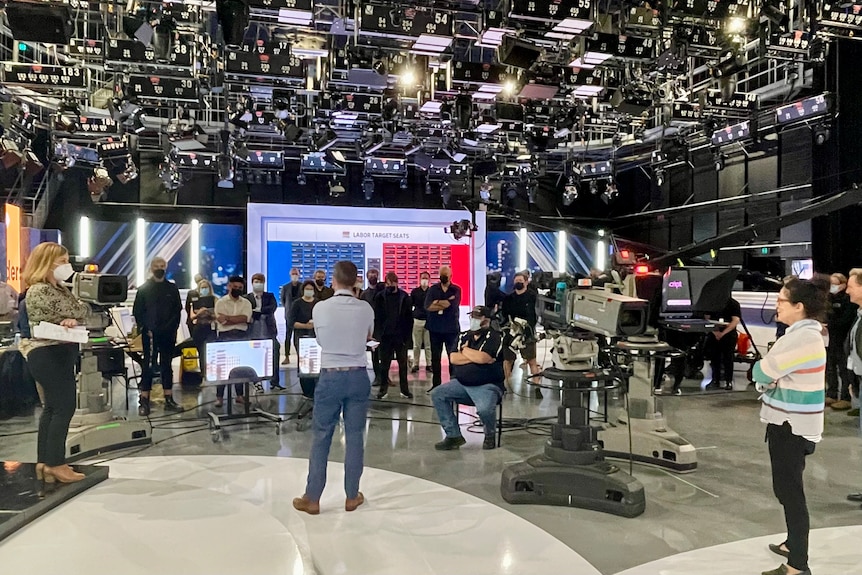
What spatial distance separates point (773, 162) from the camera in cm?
1014

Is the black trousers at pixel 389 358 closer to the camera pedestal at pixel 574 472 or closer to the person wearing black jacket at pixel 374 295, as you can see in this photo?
the person wearing black jacket at pixel 374 295

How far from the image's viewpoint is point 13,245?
29.3ft

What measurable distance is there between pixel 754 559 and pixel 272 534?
2.50 m

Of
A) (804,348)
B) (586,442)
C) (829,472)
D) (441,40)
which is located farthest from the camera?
(441,40)

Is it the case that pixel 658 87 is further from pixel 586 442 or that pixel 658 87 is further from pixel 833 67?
pixel 586 442

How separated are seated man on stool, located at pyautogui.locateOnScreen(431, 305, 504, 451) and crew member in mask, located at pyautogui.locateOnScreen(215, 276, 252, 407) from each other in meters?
2.38

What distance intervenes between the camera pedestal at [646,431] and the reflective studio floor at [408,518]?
14 cm

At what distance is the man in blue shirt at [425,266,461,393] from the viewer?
7254mm

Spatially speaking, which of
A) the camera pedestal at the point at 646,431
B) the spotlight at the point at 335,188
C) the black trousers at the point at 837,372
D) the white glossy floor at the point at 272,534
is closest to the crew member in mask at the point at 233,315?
the white glossy floor at the point at 272,534

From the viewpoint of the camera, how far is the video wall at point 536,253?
1393 cm

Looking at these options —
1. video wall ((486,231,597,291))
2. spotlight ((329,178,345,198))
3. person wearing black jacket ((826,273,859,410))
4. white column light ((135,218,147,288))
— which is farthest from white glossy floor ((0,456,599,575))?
video wall ((486,231,597,291))

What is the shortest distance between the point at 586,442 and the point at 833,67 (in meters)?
7.35

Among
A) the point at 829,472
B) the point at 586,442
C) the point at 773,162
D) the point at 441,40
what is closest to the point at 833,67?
the point at 773,162

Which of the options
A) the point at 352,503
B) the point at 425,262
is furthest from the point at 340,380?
Answer: the point at 425,262
